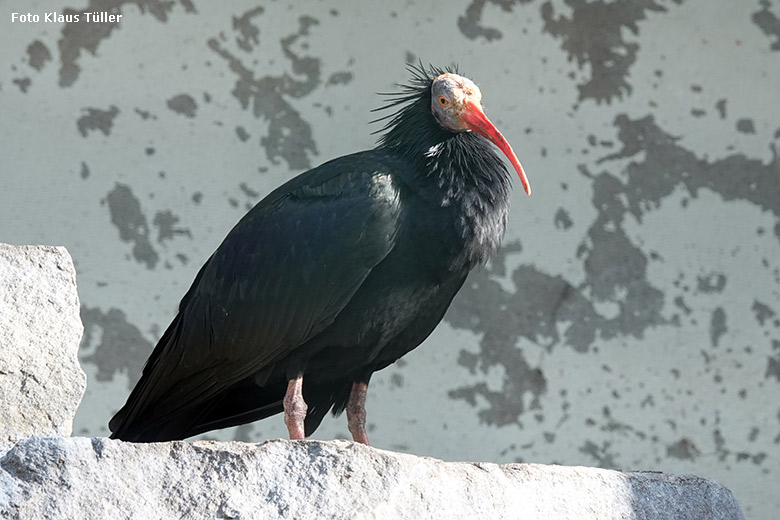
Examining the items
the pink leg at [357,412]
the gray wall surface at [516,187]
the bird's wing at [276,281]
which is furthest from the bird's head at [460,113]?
the gray wall surface at [516,187]

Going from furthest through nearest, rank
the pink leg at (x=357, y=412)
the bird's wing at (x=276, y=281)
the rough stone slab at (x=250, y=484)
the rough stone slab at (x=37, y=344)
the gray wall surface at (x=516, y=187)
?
the gray wall surface at (x=516, y=187), the pink leg at (x=357, y=412), the bird's wing at (x=276, y=281), the rough stone slab at (x=37, y=344), the rough stone slab at (x=250, y=484)

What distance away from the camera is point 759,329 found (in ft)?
12.5

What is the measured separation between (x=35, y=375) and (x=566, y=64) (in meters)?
2.28

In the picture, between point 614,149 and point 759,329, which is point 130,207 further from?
point 759,329

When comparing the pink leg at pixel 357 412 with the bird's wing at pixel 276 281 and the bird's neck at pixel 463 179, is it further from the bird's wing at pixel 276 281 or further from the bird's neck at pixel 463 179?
the bird's neck at pixel 463 179

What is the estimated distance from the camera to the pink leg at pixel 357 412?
2.45 m

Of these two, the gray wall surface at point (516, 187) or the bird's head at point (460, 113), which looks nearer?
the bird's head at point (460, 113)

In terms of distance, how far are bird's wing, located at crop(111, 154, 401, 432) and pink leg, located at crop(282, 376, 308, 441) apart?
0.07 meters

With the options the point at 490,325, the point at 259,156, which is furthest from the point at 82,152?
the point at 490,325

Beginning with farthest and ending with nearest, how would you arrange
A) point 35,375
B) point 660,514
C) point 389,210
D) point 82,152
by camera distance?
1. point 82,152
2. point 389,210
3. point 35,375
4. point 660,514

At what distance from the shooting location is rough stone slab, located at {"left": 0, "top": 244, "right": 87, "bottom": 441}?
2.07 m

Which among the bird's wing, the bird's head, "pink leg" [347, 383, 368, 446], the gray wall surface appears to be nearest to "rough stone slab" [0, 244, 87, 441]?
the bird's wing

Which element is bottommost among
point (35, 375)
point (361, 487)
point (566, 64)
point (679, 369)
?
point (679, 369)

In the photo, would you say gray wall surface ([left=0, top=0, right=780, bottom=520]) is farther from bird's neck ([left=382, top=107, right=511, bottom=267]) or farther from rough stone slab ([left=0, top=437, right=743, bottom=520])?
rough stone slab ([left=0, top=437, right=743, bottom=520])
